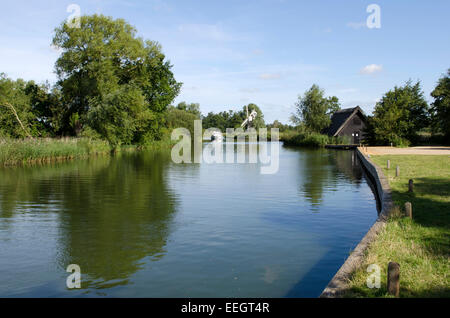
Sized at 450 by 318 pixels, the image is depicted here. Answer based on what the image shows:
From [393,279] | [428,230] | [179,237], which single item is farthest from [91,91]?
[393,279]

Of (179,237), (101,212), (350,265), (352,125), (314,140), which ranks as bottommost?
(179,237)

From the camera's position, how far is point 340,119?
64.8m

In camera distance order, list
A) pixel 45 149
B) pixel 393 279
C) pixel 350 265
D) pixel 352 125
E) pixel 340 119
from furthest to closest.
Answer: pixel 340 119 < pixel 352 125 < pixel 45 149 < pixel 350 265 < pixel 393 279

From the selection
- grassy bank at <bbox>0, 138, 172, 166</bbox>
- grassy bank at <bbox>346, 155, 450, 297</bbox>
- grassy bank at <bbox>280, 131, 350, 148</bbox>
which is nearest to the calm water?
grassy bank at <bbox>346, 155, 450, 297</bbox>

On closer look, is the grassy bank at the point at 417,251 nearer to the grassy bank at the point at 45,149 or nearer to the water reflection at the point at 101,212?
the water reflection at the point at 101,212

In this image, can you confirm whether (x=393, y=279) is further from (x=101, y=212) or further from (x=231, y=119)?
(x=231, y=119)

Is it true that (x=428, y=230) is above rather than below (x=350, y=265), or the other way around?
above

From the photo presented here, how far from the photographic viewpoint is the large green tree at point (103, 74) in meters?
42.7

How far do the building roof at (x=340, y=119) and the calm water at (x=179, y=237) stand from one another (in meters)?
44.5

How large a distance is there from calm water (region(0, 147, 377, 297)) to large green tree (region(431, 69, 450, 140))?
3563 cm

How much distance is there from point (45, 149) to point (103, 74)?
566 inches

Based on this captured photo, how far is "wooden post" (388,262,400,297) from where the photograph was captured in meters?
5.12

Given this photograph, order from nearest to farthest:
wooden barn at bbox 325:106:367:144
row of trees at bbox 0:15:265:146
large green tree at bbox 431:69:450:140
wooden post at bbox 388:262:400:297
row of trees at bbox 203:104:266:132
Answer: wooden post at bbox 388:262:400:297, row of trees at bbox 0:15:265:146, large green tree at bbox 431:69:450:140, wooden barn at bbox 325:106:367:144, row of trees at bbox 203:104:266:132

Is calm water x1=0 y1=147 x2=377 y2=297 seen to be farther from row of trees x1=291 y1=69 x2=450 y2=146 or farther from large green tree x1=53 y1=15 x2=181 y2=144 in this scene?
row of trees x1=291 y1=69 x2=450 y2=146
